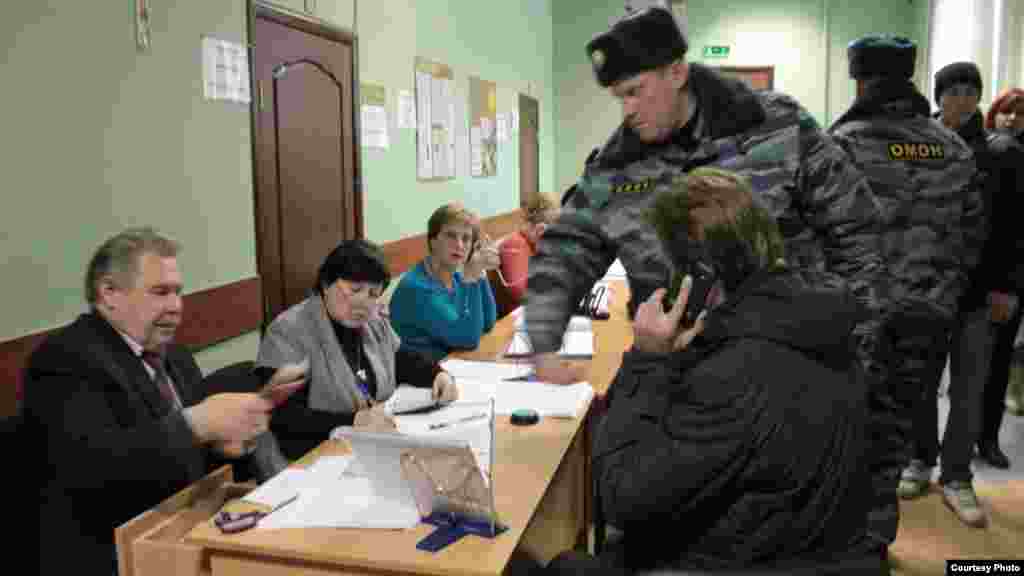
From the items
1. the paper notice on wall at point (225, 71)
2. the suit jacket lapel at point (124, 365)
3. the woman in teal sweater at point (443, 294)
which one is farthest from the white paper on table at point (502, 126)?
the suit jacket lapel at point (124, 365)

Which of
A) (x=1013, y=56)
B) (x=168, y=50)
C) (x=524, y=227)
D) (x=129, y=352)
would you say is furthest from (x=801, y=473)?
(x=1013, y=56)

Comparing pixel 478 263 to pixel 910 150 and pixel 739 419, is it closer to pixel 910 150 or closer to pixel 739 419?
pixel 910 150

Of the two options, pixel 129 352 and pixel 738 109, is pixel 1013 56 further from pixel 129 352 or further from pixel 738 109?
pixel 129 352

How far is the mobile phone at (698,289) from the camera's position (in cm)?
138

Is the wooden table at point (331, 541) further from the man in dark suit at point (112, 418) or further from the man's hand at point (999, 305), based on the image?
the man's hand at point (999, 305)

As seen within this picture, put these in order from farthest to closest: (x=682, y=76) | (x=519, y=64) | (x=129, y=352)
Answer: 1. (x=519, y=64)
2. (x=682, y=76)
3. (x=129, y=352)

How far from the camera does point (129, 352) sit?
182 centimetres

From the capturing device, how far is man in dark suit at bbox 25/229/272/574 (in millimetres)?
1678

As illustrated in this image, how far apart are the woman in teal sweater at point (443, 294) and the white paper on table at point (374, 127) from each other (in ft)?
3.34

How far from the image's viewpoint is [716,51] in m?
9.37

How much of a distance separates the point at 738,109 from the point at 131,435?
1440mm

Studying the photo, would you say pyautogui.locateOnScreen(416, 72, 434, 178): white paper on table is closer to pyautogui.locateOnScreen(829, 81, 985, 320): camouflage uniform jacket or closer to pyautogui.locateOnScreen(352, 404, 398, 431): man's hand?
pyautogui.locateOnScreen(829, 81, 985, 320): camouflage uniform jacket

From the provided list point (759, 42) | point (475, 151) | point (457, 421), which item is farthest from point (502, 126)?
point (457, 421)

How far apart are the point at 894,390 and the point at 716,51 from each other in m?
7.34
